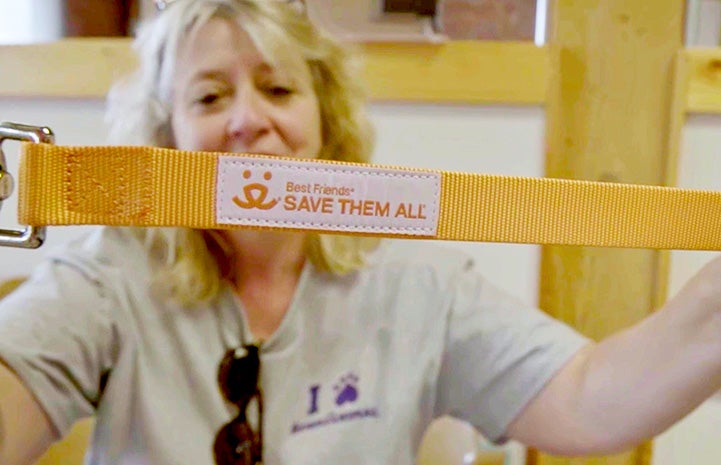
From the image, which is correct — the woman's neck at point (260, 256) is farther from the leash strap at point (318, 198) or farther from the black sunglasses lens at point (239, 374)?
the leash strap at point (318, 198)

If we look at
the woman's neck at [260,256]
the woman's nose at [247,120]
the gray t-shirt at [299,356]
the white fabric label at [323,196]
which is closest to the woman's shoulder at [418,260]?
the gray t-shirt at [299,356]

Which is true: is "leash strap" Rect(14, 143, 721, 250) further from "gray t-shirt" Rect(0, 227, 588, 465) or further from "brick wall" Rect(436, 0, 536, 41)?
"brick wall" Rect(436, 0, 536, 41)

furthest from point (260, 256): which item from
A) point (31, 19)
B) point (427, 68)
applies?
point (31, 19)

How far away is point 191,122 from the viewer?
720 mm

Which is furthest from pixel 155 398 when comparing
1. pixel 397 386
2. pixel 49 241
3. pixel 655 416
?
pixel 49 241

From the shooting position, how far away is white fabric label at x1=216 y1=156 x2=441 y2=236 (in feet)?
1.39

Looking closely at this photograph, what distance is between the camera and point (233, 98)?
28.0 inches

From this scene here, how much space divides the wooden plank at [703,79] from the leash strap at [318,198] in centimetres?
60

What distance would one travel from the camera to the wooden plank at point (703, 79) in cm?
98

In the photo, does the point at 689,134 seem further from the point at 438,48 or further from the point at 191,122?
the point at 191,122

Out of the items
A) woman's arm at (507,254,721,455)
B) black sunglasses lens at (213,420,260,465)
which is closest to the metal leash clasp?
black sunglasses lens at (213,420,260,465)

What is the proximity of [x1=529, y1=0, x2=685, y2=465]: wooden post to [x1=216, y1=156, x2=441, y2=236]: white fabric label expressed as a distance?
647 mm

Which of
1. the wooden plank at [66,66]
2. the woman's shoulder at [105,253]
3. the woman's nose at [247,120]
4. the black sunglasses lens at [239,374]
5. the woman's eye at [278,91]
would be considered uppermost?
the wooden plank at [66,66]

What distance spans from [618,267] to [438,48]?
46 centimetres
